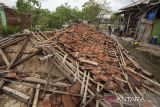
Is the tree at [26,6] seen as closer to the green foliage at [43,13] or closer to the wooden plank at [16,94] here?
the green foliage at [43,13]

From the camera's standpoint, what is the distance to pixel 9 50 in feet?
19.7

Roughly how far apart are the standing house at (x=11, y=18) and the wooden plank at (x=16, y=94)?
2057 cm

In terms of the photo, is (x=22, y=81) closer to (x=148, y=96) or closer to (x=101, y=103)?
(x=101, y=103)

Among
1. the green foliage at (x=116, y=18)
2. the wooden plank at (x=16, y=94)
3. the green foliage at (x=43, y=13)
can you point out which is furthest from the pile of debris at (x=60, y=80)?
the green foliage at (x=116, y=18)

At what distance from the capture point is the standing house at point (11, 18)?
22.6 metres

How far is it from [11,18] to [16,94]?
79.0 feet

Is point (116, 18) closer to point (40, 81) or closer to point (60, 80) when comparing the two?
point (60, 80)

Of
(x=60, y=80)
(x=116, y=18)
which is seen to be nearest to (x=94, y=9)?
(x=116, y=18)

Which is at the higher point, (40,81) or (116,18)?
(40,81)

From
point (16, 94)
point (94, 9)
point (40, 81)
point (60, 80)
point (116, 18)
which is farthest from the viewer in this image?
point (116, 18)

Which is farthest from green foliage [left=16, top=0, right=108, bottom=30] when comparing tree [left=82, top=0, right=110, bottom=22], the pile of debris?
the pile of debris

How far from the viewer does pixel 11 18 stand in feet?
81.9

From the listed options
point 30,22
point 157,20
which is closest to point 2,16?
point 30,22

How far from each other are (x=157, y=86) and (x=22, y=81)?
4435mm
